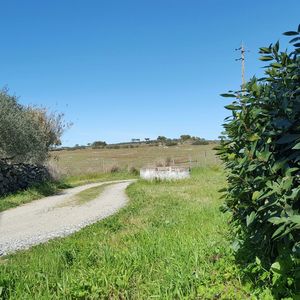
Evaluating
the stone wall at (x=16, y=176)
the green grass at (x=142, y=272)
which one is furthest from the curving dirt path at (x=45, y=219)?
the stone wall at (x=16, y=176)

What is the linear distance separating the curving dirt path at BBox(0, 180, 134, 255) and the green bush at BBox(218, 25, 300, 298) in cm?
668

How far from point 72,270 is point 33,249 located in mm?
3156

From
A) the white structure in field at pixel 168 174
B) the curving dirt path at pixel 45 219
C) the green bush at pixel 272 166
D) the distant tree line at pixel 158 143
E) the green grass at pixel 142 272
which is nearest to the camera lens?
the green bush at pixel 272 166

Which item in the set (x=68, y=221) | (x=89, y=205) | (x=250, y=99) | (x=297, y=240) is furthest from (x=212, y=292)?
(x=89, y=205)

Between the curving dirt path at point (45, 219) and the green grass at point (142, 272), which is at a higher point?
the green grass at point (142, 272)

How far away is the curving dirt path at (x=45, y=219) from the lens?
10.2 metres

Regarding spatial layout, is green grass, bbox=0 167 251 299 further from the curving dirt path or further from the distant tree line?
the distant tree line

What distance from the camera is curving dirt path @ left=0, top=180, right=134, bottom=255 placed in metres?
10.2

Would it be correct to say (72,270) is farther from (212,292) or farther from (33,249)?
(33,249)

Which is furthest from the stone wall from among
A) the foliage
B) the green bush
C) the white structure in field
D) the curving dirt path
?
the green bush

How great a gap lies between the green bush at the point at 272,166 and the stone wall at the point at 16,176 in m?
19.4

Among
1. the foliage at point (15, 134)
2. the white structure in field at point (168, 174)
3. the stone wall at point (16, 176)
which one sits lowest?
the white structure in field at point (168, 174)

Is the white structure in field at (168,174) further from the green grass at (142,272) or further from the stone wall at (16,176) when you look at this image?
the green grass at (142,272)

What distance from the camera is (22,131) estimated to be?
21.4m
